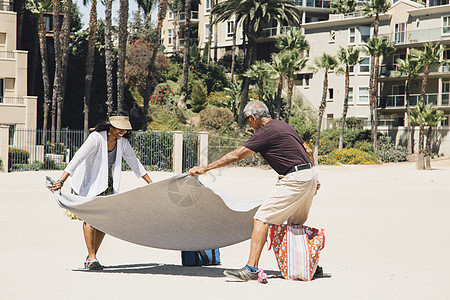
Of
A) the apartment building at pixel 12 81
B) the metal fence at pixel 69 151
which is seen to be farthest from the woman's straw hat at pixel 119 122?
the apartment building at pixel 12 81

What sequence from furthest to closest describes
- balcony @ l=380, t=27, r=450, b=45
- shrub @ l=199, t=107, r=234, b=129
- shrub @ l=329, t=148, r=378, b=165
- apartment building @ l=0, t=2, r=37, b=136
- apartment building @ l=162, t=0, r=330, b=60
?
apartment building @ l=162, t=0, r=330, b=60, balcony @ l=380, t=27, r=450, b=45, shrub @ l=199, t=107, r=234, b=129, shrub @ l=329, t=148, r=378, b=165, apartment building @ l=0, t=2, r=37, b=136

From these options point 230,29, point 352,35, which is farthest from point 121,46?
point 230,29

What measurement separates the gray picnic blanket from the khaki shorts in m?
0.52

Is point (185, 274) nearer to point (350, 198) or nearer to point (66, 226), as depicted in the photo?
point (66, 226)

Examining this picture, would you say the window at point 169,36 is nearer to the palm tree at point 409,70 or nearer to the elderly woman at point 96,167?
the palm tree at point 409,70

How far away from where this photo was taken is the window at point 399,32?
57.0m

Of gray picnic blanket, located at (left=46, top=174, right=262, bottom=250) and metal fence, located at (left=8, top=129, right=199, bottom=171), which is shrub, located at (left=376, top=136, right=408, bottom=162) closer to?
metal fence, located at (left=8, top=129, right=199, bottom=171)

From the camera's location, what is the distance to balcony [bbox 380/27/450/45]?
5469cm

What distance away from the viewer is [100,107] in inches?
2035

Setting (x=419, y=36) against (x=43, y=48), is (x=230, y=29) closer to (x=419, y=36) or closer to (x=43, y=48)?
(x=419, y=36)

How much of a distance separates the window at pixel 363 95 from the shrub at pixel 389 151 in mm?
6707

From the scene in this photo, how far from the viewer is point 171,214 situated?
8.06m

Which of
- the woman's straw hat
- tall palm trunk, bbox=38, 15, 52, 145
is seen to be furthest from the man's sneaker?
tall palm trunk, bbox=38, 15, 52, 145

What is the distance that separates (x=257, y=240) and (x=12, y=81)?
127ft
